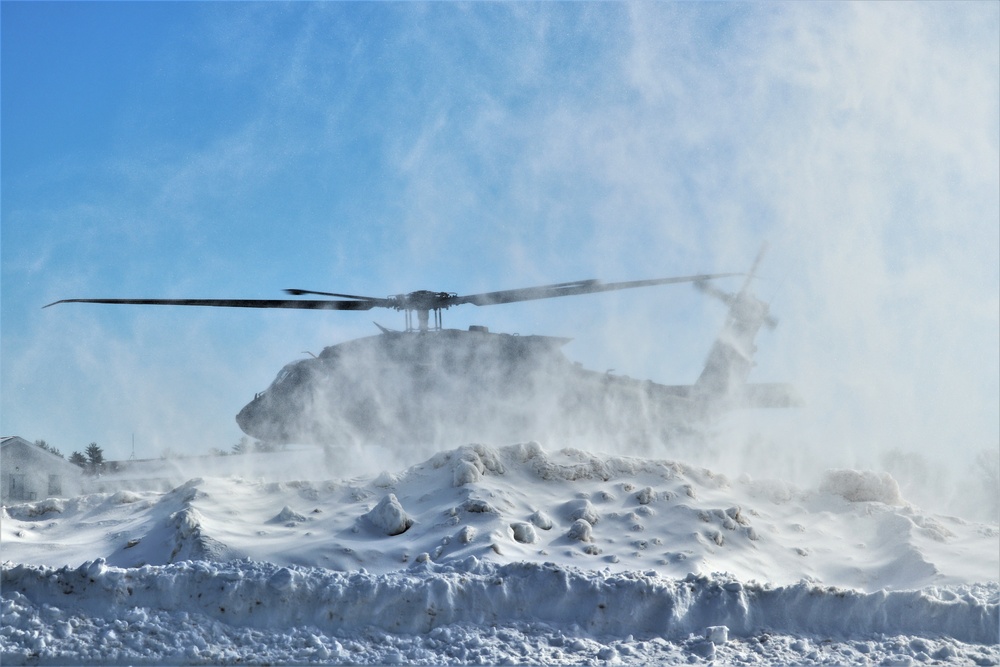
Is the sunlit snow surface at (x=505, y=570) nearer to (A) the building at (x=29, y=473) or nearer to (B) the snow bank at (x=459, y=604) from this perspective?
(B) the snow bank at (x=459, y=604)

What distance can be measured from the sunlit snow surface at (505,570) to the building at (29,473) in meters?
3.28

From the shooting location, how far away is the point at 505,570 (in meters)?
6.30

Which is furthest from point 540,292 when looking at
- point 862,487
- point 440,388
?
point 862,487

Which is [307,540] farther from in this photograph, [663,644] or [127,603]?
[663,644]

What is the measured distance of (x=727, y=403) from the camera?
17.4 m

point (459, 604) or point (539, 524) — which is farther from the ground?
point (539, 524)

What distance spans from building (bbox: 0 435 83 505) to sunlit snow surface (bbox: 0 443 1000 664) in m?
3.28

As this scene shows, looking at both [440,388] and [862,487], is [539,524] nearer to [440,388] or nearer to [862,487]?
[862,487]

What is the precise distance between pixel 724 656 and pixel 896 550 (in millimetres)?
4105

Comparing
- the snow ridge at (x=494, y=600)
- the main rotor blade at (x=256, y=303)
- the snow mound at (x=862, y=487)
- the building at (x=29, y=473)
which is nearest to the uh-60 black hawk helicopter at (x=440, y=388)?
the main rotor blade at (x=256, y=303)

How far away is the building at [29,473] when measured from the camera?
483 inches

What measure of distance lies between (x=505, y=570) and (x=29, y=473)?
9.07 metres

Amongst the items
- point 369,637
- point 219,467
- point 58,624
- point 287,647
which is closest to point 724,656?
point 369,637

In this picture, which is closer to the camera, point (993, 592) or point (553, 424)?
point (993, 592)
